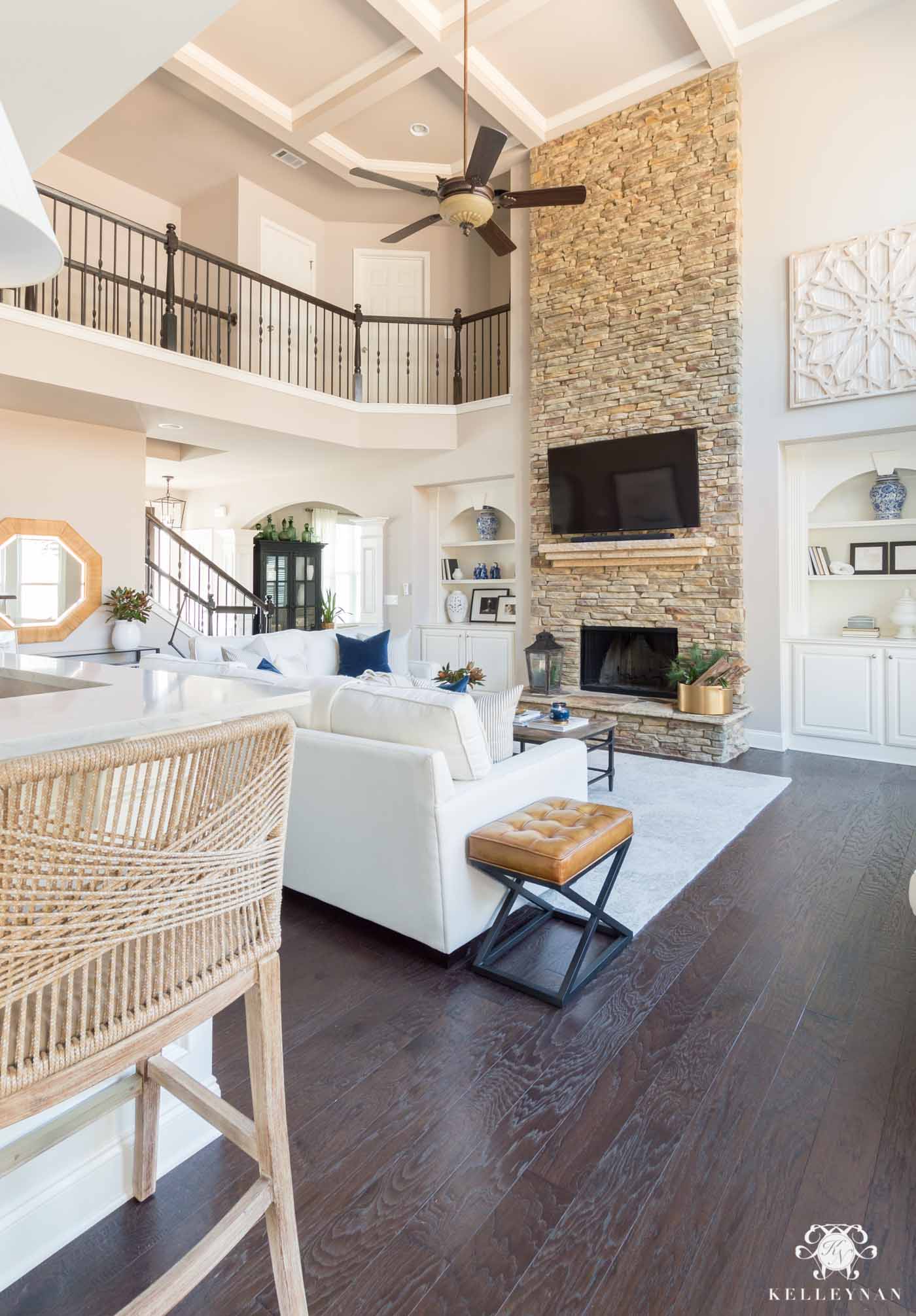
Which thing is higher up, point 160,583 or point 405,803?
point 160,583

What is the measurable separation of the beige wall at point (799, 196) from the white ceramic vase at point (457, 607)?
3.17 m

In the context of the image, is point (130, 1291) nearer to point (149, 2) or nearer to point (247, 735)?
point (247, 735)

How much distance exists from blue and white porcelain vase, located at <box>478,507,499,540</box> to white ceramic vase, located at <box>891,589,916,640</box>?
4.03 meters

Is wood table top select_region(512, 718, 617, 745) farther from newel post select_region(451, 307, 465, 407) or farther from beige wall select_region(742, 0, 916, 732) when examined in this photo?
newel post select_region(451, 307, 465, 407)

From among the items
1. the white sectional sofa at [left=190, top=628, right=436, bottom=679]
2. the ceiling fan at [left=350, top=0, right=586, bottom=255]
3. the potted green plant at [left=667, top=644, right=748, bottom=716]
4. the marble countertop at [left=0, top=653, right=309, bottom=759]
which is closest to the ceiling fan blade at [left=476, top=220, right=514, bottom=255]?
the ceiling fan at [left=350, top=0, right=586, bottom=255]

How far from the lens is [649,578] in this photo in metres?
6.20

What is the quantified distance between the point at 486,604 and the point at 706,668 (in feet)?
9.27

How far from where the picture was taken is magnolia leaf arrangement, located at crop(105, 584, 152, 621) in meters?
6.80

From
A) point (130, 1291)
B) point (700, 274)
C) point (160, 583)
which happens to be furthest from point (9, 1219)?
point (160, 583)

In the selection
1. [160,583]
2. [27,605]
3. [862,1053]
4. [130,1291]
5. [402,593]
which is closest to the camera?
[130,1291]

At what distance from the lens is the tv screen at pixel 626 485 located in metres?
5.88

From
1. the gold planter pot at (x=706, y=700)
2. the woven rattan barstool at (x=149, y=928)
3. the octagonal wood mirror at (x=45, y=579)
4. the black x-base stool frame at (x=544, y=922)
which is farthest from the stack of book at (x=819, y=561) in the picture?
the octagonal wood mirror at (x=45, y=579)

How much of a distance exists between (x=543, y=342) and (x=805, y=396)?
2510 mm

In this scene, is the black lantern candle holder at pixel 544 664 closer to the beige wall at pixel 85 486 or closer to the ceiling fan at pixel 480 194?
the ceiling fan at pixel 480 194
